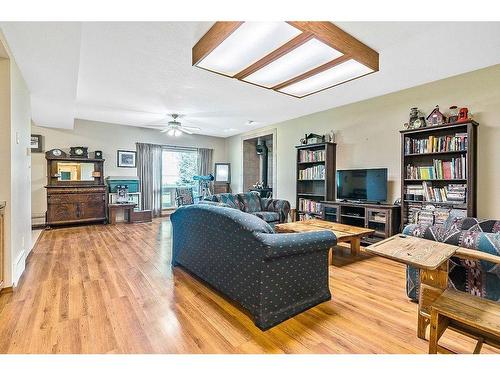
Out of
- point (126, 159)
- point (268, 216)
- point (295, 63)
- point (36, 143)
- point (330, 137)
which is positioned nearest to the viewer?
point (295, 63)

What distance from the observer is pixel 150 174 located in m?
6.71

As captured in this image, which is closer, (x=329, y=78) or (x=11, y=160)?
(x=11, y=160)

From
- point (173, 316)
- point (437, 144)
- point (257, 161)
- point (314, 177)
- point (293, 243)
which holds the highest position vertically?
point (257, 161)

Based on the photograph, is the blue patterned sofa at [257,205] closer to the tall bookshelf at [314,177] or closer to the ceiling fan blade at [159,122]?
the tall bookshelf at [314,177]

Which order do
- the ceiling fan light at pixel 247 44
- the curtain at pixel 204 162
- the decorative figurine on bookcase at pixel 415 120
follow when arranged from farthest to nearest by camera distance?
the curtain at pixel 204 162
the decorative figurine on bookcase at pixel 415 120
the ceiling fan light at pixel 247 44

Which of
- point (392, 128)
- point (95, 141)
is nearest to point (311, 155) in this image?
point (392, 128)

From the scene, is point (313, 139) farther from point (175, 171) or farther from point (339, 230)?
point (175, 171)

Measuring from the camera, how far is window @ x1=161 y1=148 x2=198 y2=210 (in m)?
7.14

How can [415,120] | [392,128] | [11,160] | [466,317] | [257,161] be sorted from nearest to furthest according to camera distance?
[466,317]
[11,160]
[415,120]
[392,128]
[257,161]

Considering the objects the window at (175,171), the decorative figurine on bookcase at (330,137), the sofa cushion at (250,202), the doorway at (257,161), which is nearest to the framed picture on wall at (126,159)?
the window at (175,171)

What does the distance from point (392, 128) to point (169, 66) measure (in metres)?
3.52

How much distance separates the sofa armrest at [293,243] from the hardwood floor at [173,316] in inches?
21.1

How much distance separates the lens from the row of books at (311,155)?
487 centimetres

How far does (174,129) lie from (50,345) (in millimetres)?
4314
